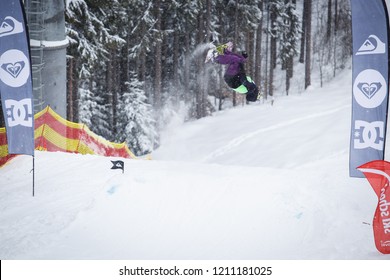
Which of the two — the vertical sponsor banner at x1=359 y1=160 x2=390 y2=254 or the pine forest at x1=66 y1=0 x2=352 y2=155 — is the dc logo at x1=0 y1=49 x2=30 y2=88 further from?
the pine forest at x1=66 y1=0 x2=352 y2=155

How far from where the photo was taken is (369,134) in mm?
7359

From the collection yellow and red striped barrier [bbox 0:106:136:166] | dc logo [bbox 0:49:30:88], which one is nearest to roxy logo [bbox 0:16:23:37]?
dc logo [bbox 0:49:30:88]

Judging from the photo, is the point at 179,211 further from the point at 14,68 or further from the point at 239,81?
the point at 239,81

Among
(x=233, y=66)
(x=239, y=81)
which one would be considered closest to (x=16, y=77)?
(x=233, y=66)

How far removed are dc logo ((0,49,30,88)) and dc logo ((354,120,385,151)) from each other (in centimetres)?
560

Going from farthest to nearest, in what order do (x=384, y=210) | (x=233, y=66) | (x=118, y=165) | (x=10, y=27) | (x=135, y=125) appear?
(x=135, y=125) → (x=233, y=66) → (x=118, y=165) → (x=10, y=27) → (x=384, y=210)

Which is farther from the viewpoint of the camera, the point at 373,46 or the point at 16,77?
the point at 16,77

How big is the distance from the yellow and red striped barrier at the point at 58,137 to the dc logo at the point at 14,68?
2907mm

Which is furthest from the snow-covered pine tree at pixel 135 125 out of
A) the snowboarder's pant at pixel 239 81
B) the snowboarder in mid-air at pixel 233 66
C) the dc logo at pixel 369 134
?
the dc logo at pixel 369 134

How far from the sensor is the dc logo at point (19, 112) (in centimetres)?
800

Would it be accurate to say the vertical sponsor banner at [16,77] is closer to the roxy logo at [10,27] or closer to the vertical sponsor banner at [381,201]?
the roxy logo at [10,27]

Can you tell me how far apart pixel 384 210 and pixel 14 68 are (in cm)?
626
